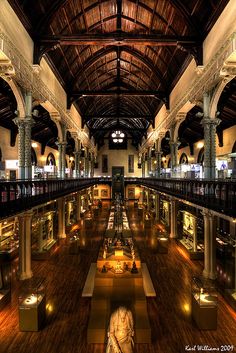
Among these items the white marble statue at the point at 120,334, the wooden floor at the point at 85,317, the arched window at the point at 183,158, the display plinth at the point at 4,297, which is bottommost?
the wooden floor at the point at 85,317

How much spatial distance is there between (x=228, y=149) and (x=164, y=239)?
9.36m

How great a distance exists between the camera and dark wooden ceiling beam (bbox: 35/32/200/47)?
11094 millimetres

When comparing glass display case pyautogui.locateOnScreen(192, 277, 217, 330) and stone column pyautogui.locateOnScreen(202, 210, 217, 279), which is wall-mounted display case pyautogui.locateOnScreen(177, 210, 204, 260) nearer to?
stone column pyautogui.locateOnScreen(202, 210, 217, 279)

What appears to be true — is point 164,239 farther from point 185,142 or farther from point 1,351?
point 185,142

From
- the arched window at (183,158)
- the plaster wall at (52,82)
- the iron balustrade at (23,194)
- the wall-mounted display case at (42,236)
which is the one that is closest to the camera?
the iron balustrade at (23,194)

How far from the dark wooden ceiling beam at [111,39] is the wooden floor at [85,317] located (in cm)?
1063

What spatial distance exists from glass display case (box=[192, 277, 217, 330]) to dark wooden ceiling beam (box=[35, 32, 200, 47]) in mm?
10344

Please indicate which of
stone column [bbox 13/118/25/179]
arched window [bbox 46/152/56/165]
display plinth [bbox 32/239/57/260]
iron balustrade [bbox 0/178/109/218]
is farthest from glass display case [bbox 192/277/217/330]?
arched window [bbox 46/152/56/165]

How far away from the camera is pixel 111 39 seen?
11664mm

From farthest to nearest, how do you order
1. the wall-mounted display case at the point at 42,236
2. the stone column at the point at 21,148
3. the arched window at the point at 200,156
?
Answer: the arched window at the point at 200,156 < the wall-mounted display case at the point at 42,236 < the stone column at the point at 21,148

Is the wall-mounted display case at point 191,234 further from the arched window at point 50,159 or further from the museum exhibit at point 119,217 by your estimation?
the arched window at point 50,159

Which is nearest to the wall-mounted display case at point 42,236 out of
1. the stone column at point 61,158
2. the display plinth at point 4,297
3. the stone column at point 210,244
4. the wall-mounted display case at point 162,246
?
the stone column at point 61,158

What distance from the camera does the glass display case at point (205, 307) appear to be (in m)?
6.82

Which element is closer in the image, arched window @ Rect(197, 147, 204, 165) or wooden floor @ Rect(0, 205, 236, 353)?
wooden floor @ Rect(0, 205, 236, 353)
